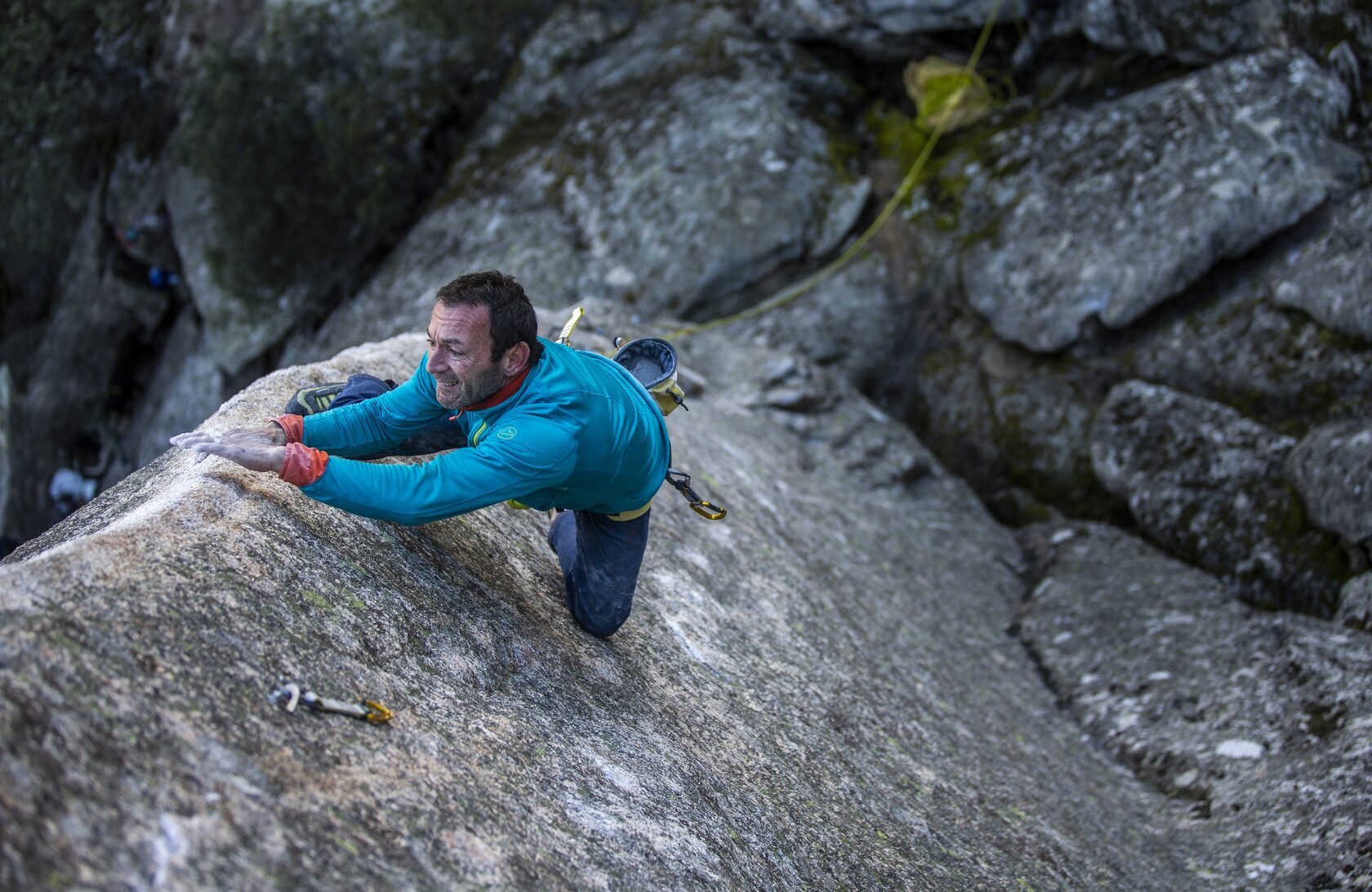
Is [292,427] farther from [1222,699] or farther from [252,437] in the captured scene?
[1222,699]

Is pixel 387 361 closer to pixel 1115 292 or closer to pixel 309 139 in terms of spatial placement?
pixel 1115 292

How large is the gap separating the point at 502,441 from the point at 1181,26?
14366mm

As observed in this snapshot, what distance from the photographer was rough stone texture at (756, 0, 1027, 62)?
17328 mm

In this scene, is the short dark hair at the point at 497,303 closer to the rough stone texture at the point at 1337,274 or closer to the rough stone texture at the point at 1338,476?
the rough stone texture at the point at 1338,476

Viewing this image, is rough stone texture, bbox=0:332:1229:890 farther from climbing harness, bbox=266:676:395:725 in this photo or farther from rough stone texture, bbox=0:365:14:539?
rough stone texture, bbox=0:365:14:539

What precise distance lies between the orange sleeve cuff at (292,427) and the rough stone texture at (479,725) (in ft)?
0.90

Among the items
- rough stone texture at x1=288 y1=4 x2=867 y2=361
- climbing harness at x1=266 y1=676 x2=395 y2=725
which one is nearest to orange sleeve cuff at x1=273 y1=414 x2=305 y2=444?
climbing harness at x1=266 y1=676 x2=395 y2=725

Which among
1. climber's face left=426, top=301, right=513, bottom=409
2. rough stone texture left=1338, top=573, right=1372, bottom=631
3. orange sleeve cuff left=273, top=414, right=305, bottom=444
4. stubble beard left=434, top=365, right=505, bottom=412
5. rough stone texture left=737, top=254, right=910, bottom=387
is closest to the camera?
climber's face left=426, top=301, right=513, bottom=409

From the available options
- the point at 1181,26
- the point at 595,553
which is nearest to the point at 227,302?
the point at 595,553

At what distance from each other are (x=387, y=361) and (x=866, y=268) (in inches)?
400

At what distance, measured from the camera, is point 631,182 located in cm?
1794

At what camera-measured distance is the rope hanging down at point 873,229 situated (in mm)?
16641

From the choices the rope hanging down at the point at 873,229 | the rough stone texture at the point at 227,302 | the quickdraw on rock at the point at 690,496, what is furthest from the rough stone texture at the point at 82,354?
the quickdraw on rock at the point at 690,496

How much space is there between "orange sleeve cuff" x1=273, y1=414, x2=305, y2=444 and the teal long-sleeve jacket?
0.11 m
